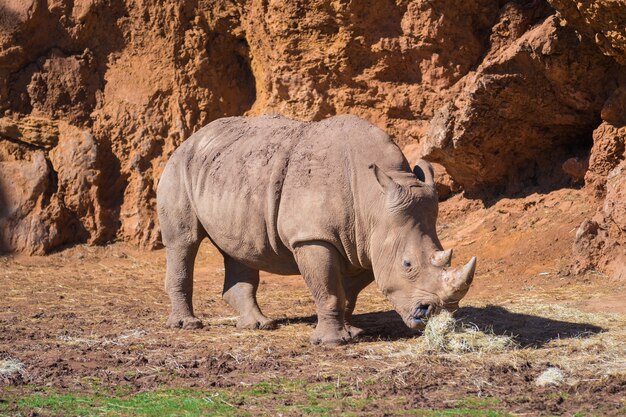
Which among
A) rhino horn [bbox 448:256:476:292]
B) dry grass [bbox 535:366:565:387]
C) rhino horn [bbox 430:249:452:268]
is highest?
rhino horn [bbox 430:249:452:268]

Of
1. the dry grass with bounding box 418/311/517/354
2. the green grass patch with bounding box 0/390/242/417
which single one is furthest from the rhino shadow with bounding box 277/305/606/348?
the green grass patch with bounding box 0/390/242/417

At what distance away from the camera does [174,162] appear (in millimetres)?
9219

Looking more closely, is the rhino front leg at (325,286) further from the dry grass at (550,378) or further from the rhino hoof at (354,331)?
the dry grass at (550,378)

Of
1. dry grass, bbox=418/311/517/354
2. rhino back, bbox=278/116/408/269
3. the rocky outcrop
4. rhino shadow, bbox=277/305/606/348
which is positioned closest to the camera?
dry grass, bbox=418/311/517/354

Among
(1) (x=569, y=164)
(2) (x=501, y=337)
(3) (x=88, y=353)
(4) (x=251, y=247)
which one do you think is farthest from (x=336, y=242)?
(1) (x=569, y=164)

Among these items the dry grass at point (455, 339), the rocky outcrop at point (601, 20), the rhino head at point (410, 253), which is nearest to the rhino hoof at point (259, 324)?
the rhino head at point (410, 253)

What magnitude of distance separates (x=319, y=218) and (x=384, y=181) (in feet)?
2.01

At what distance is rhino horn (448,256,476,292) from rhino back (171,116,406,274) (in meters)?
0.89

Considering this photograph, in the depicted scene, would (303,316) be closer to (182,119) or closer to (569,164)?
(569,164)

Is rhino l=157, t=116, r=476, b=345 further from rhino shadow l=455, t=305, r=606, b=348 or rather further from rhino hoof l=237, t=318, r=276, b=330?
rhino shadow l=455, t=305, r=606, b=348

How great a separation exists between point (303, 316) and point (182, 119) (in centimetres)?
628

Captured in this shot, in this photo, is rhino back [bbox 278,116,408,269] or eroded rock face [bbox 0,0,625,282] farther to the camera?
eroded rock face [bbox 0,0,625,282]

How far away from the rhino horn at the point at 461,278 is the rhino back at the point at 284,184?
0.89 metres

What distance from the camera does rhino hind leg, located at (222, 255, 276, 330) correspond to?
8719 mm
